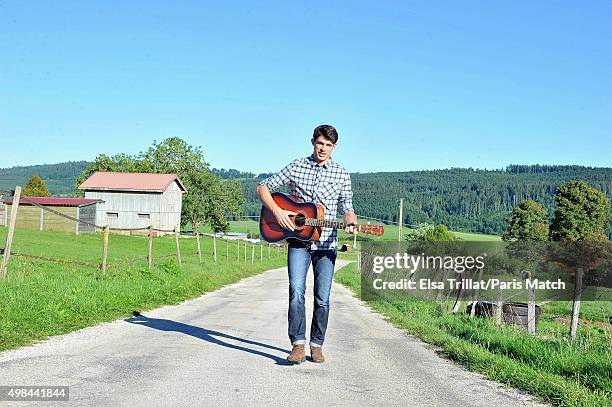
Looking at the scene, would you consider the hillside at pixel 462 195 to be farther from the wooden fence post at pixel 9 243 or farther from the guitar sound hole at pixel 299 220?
the guitar sound hole at pixel 299 220

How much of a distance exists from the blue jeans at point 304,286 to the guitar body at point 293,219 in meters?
0.13

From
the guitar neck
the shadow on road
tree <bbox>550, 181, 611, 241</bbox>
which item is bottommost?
the shadow on road

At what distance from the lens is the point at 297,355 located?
241 inches

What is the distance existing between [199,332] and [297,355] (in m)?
2.45

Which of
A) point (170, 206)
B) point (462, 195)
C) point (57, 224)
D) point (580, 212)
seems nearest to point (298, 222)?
point (57, 224)

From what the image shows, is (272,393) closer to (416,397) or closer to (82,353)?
(416,397)

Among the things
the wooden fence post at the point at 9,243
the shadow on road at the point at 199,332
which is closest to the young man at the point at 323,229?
the shadow on road at the point at 199,332

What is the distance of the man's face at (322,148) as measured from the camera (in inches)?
253

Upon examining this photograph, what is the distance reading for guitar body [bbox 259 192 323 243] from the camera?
248 inches

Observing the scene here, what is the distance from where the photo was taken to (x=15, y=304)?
8.18 meters

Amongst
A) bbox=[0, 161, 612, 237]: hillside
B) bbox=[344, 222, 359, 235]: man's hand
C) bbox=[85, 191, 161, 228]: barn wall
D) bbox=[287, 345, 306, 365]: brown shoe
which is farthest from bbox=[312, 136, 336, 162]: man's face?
bbox=[0, 161, 612, 237]: hillside

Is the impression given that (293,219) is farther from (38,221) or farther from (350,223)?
(38,221)

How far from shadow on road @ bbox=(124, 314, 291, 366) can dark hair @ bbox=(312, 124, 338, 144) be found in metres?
2.25

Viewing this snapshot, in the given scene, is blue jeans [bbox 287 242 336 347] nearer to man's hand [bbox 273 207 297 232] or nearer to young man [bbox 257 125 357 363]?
young man [bbox 257 125 357 363]
